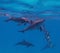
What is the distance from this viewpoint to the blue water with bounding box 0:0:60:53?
101 inches

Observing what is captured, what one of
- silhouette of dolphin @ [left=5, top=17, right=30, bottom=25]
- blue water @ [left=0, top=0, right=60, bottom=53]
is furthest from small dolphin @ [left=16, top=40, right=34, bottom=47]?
silhouette of dolphin @ [left=5, top=17, right=30, bottom=25]

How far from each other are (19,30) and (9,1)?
0.49m

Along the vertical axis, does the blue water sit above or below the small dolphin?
above

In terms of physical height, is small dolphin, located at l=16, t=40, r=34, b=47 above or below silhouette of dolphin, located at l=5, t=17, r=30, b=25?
below

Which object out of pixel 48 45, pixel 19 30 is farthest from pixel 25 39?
pixel 48 45

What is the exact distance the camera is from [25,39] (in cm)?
277

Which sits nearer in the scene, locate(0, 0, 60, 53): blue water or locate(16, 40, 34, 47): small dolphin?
locate(0, 0, 60, 53): blue water

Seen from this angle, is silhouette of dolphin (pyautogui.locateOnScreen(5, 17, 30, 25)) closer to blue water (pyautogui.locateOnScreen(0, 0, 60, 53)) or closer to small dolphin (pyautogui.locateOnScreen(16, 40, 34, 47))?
blue water (pyautogui.locateOnScreen(0, 0, 60, 53))

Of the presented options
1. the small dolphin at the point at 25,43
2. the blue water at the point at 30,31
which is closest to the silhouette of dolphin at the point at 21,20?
the blue water at the point at 30,31

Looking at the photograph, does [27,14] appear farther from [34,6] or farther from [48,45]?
[48,45]

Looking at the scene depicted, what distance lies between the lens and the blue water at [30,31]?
2557 mm

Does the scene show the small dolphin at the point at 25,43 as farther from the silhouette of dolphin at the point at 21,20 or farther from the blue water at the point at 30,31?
the silhouette of dolphin at the point at 21,20

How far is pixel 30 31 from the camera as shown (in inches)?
106

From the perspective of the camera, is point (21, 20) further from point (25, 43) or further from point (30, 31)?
point (25, 43)
